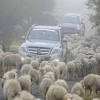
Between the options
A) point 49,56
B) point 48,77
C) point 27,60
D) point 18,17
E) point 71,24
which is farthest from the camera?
point 18,17

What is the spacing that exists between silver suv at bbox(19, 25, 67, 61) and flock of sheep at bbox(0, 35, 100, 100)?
0.99 metres

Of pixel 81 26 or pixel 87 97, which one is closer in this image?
pixel 87 97

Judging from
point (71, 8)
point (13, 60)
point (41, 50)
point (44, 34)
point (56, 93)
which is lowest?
point (56, 93)

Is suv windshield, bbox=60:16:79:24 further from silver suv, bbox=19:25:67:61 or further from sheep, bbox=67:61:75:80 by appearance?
sheep, bbox=67:61:75:80

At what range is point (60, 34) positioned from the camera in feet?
69.4

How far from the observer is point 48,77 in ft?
44.9

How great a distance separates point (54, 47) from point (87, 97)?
237 inches

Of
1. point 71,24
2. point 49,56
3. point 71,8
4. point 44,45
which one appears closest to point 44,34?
point 44,45

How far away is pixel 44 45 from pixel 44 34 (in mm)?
1374

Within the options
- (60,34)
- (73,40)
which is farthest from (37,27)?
(73,40)

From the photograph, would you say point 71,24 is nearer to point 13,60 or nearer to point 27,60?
point 13,60

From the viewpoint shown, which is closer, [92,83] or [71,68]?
[92,83]

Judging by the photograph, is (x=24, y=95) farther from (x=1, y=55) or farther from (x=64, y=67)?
(x=1, y=55)

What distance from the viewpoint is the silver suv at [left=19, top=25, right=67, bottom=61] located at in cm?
1962
